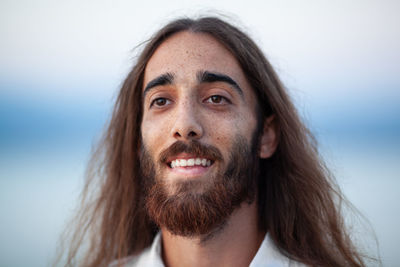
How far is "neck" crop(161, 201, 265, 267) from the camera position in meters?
3.27

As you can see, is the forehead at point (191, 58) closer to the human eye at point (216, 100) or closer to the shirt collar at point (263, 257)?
the human eye at point (216, 100)

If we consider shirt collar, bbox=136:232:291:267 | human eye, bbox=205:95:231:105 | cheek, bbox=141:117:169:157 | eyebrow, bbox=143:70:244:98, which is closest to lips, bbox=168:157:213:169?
cheek, bbox=141:117:169:157

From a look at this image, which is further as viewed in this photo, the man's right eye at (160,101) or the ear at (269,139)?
the ear at (269,139)

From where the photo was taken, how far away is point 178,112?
10.5 feet

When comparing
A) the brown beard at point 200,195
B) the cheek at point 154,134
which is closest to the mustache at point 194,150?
the brown beard at point 200,195

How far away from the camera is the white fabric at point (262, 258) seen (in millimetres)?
3236

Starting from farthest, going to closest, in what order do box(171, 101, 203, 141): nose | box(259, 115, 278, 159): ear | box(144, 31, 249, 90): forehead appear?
1. box(259, 115, 278, 159): ear
2. box(144, 31, 249, 90): forehead
3. box(171, 101, 203, 141): nose

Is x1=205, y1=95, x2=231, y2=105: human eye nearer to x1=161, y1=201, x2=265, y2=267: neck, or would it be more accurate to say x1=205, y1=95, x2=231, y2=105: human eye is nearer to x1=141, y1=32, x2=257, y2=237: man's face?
x1=141, y1=32, x2=257, y2=237: man's face

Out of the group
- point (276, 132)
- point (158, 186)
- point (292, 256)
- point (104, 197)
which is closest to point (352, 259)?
point (292, 256)

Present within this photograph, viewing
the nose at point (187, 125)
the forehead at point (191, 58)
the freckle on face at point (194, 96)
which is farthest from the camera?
the forehead at point (191, 58)

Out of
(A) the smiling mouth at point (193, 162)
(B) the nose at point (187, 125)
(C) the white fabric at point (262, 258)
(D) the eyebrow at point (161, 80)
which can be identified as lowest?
(C) the white fabric at point (262, 258)

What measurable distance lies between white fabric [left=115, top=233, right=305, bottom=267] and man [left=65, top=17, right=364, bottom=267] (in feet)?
0.04

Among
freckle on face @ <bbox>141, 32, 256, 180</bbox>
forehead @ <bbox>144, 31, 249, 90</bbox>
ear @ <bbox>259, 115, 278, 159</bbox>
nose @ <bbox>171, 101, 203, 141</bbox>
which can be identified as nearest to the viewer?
nose @ <bbox>171, 101, 203, 141</bbox>

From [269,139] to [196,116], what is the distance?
36.9 inches
